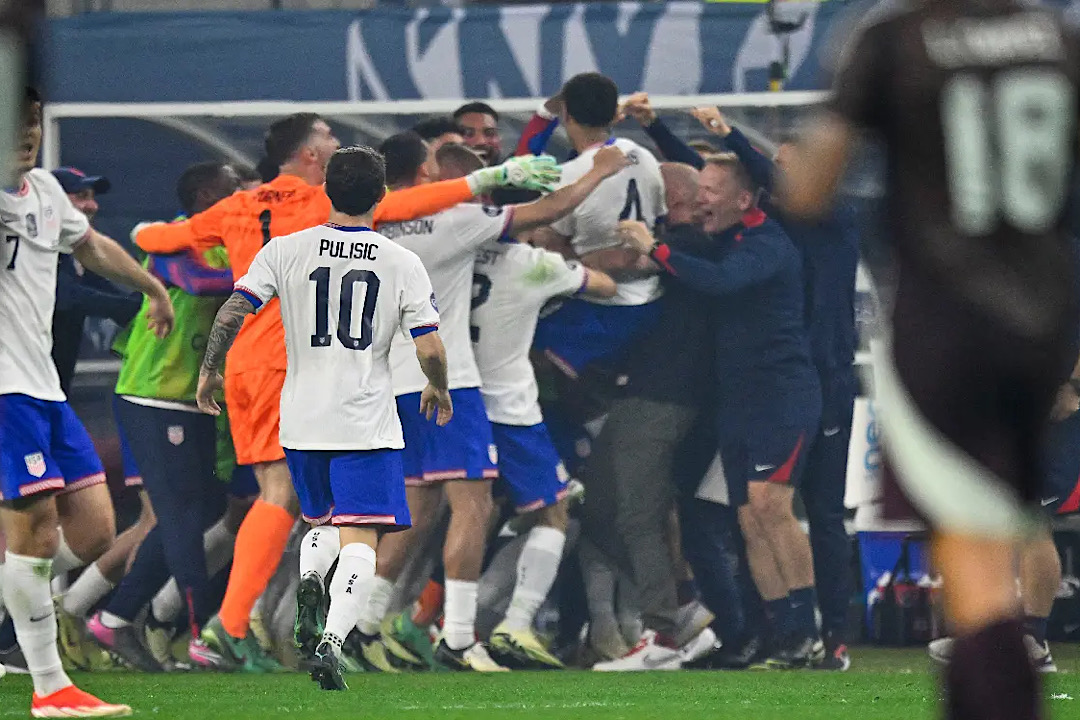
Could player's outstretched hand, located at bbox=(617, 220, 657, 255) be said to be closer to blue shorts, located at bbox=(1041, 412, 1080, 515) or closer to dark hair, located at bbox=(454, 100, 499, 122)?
dark hair, located at bbox=(454, 100, 499, 122)

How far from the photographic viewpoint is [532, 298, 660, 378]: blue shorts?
30.2ft

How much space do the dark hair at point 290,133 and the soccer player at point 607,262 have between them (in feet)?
3.77

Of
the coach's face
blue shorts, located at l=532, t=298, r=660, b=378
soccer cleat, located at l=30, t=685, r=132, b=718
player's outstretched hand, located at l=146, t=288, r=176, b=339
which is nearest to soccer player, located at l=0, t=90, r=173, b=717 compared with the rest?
soccer cleat, located at l=30, t=685, r=132, b=718

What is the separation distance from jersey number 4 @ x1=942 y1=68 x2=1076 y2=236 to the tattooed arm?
405 centimetres

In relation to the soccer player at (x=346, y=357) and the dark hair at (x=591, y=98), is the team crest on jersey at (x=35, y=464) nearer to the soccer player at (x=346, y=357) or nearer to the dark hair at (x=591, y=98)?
the soccer player at (x=346, y=357)

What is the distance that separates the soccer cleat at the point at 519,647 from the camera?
880 centimetres

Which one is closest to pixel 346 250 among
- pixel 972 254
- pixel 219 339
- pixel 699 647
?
pixel 219 339

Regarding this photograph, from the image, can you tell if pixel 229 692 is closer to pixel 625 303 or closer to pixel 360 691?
pixel 360 691

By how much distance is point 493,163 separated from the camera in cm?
923

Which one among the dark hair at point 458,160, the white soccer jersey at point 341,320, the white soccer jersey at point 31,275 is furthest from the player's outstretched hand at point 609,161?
the white soccer jersey at point 31,275

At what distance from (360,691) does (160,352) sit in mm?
2179

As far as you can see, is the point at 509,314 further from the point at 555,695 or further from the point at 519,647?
the point at 555,695

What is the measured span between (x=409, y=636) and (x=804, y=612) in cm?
177

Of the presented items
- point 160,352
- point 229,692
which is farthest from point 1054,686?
point 160,352
